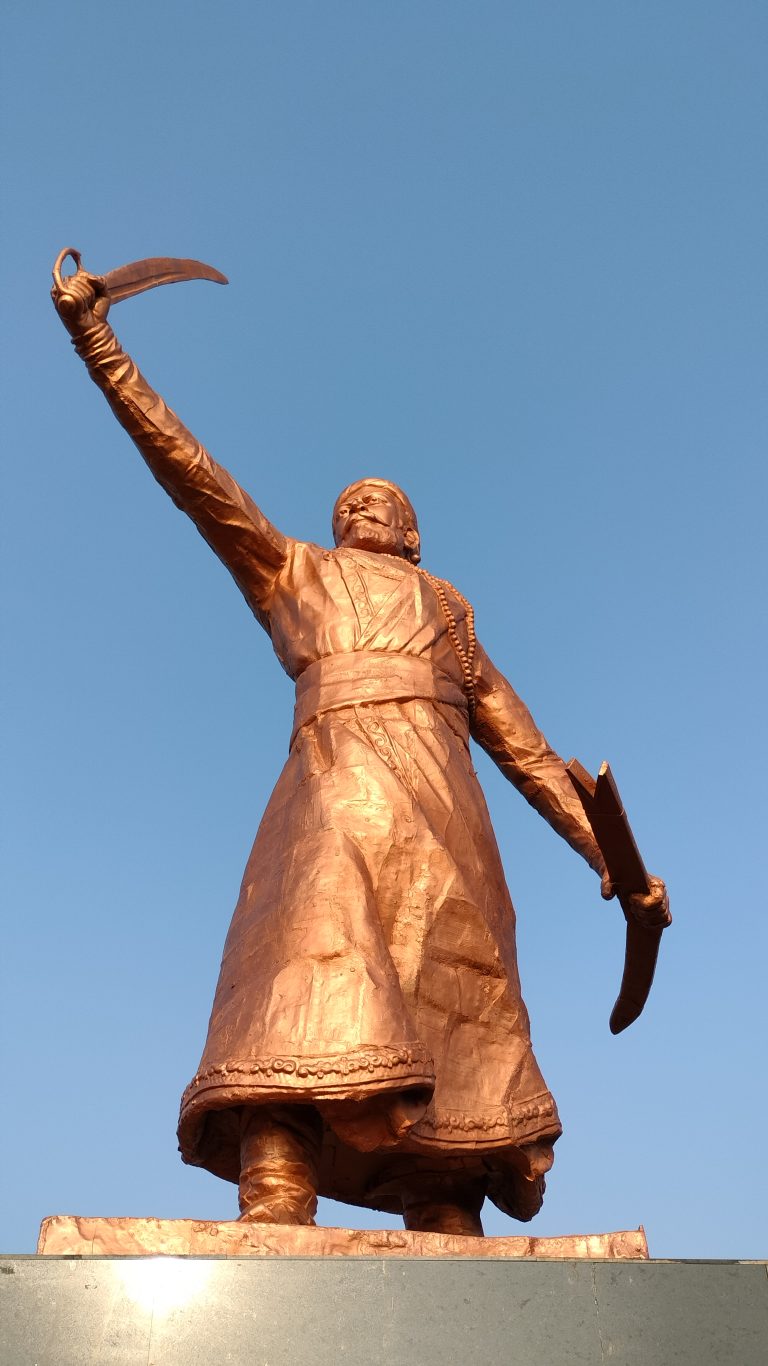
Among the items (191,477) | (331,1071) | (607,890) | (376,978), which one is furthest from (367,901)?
(191,477)

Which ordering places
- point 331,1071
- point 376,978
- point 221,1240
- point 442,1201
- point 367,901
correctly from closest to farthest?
point 221,1240
point 331,1071
point 376,978
point 367,901
point 442,1201

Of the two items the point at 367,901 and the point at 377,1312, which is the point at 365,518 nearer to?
the point at 367,901

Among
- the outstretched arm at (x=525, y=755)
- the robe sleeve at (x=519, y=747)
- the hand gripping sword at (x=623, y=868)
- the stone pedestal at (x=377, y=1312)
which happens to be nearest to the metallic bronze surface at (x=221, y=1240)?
the stone pedestal at (x=377, y=1312)

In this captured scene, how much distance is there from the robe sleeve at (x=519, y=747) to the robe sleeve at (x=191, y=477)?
1082mm

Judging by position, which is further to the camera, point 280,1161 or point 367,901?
point 367,901

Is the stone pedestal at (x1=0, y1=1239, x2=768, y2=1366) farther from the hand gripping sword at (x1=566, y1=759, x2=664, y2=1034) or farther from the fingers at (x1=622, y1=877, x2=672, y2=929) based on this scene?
the fingers at (x1=622, y1=877, x2=672, y2=929)

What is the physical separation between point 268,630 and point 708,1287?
351cm

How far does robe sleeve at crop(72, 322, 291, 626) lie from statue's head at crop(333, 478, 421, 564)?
1.77 feet

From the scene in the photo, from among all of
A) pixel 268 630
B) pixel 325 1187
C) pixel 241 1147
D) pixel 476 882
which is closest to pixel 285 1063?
pixel 241 1147

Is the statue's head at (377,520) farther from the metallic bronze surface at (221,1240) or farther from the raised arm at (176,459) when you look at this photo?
the metallic bronze surface at (221,1240)

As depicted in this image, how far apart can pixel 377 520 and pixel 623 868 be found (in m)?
2.33

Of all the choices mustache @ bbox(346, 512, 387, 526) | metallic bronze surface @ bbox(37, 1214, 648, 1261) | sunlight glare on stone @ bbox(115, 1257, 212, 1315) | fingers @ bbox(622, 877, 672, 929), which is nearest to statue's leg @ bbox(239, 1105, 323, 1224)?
metallic bronze surface @ bbox(37, 1214, 648, 1261)

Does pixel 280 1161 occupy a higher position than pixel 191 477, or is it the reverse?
pixel 191 477

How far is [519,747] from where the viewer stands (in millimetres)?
6883
